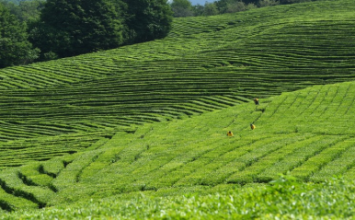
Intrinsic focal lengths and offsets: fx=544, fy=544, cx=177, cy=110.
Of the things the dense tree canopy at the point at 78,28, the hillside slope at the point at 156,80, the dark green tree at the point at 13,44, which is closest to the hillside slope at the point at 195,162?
the hillside slope at the point at 156,80

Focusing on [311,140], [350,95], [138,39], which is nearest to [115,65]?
[138,39]

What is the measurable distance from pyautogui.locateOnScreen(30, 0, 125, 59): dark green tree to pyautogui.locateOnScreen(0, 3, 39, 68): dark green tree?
504cm

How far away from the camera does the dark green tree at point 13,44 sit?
105 m

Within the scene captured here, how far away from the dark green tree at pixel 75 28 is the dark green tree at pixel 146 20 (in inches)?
319

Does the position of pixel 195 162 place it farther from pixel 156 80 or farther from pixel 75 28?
pixel 75 28

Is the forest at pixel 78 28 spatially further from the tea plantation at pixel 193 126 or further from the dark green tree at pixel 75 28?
the tea plantation at pixel 193 126

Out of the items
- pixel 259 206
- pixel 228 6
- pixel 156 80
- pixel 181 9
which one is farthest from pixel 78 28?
pixel 259 206

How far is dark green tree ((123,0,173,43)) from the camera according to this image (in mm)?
127500

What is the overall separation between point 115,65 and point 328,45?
37.0m

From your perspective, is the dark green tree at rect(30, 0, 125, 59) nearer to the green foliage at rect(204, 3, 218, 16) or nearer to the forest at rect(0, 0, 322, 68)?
the forest at rect(0, 0, 322, 68)

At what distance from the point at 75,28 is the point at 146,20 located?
1986 cm

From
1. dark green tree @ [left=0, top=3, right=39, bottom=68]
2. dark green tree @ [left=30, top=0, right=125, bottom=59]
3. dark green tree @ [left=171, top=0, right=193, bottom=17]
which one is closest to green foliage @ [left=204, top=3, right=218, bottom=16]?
dark green tree @ [left=171, top=0, right=193, bottom=17]

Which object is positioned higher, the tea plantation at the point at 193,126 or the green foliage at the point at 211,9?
the green foliage at the point at 211,9

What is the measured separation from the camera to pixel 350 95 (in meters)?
59.6
